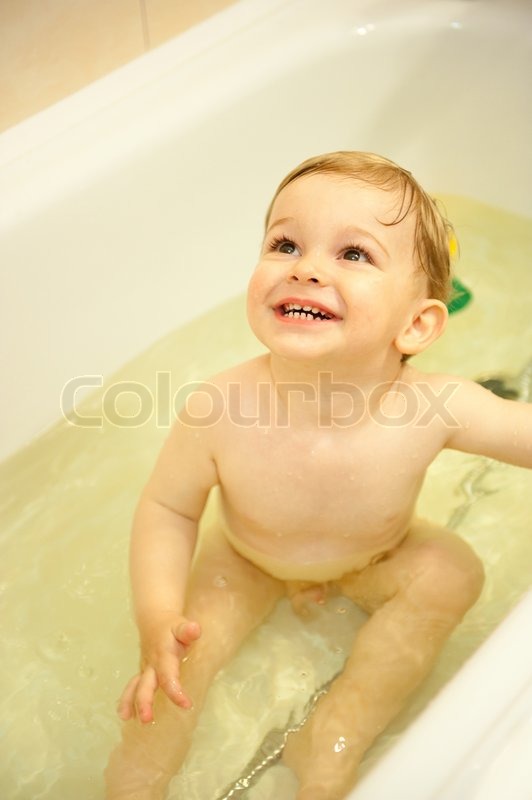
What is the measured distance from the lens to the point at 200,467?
37.0 inches

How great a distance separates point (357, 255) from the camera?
82cm

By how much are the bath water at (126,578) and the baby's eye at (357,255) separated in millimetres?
409

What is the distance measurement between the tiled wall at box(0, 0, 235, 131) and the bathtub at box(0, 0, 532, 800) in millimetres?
21

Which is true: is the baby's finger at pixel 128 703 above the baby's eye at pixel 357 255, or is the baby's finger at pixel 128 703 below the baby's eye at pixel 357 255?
below

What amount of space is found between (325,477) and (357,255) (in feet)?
0.73

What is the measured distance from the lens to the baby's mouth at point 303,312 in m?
0.80

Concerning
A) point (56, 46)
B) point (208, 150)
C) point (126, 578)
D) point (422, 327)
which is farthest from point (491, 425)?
point (56, 46)

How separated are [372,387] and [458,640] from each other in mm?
300

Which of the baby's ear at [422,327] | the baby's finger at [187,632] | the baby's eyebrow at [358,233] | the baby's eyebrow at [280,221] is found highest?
the baby's eyebrow at [280,221]

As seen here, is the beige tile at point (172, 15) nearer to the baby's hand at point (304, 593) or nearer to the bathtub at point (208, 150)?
the bathtub at point (208, 150)

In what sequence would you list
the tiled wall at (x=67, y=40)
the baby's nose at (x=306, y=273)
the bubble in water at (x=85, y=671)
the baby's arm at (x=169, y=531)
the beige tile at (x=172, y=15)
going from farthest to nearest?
the beige tile at (x=172, y=15), the tiled wall at (x=67, y=40), the bubble in water at (x=85, y=671), the baby's arm at (x=169, y=531), the baby's nose at (x=306, y=273)

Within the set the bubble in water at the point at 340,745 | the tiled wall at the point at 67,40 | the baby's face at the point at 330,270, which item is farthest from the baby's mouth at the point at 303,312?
the tiled wall at the point at 67,40

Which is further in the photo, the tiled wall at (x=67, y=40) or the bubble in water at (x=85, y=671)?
the tiled wall at (x=67, y=40)

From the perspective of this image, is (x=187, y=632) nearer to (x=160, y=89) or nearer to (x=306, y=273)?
(x=306, y=273)
